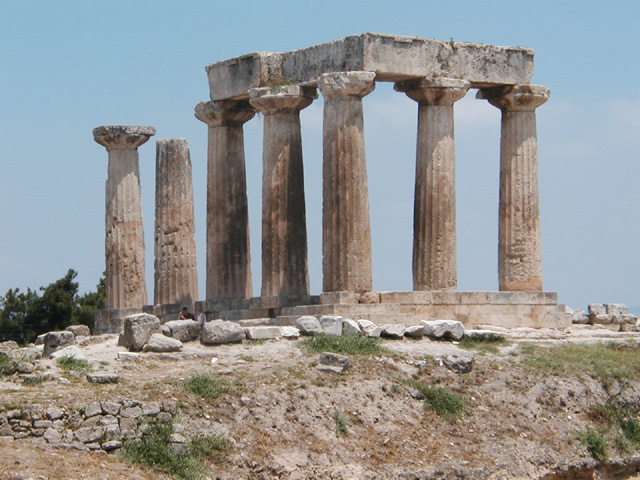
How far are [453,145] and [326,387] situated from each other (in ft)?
35.1

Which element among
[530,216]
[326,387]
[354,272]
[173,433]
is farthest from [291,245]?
[173,433]

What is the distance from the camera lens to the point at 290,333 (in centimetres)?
3822

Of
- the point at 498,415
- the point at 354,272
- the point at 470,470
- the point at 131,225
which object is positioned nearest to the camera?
the point at 470,470

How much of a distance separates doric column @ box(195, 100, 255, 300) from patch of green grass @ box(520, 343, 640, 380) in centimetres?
994

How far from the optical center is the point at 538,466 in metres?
33.8

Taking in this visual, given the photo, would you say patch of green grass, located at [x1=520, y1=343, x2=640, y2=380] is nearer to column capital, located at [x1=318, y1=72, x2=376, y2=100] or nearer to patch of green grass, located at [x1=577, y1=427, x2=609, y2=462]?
patch of green grass, located at [x1=577, y1=427, x2=609, y2=462]

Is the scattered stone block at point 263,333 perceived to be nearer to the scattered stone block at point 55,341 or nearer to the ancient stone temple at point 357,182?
the ancient stone temple at point 357,182

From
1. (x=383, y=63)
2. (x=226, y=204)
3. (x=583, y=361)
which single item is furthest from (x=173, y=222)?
(x=583, y=361)

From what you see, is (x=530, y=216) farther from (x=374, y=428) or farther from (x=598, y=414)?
(x=374, y=428)

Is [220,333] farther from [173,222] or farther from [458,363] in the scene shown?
[173,222]

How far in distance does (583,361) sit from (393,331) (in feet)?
15.0

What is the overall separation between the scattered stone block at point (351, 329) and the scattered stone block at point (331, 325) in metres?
0.12


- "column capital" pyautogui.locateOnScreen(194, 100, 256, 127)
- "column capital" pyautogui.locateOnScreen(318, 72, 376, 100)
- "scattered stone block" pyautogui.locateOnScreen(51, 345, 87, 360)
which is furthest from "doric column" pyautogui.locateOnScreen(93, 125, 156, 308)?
"scattered stone block" pyautogui.locateOnScreen(51, 345, 87, 360)

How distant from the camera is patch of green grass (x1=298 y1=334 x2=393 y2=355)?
121 feet
